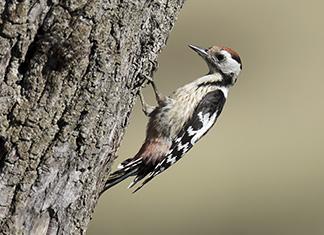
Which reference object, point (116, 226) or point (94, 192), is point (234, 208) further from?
point (94, 192)

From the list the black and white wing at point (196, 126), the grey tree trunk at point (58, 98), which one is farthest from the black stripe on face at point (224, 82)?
the grey tree trunk at point (58, 98)

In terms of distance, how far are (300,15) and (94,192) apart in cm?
1111

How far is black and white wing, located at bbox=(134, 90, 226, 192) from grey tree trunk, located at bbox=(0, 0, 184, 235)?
207cm

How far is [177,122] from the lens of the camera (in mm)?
6215

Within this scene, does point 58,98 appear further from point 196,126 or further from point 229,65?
point 229,65

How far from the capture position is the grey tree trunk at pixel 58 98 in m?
3.71

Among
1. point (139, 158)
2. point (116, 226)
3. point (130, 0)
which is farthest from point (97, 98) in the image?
point (116, 226)

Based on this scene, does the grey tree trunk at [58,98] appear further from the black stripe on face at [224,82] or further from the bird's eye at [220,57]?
the bird's eye at [220,57]

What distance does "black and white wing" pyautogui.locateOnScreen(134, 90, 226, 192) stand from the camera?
20.1 ft

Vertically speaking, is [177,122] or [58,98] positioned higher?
[177,122]

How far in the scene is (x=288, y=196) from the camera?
11.2 m

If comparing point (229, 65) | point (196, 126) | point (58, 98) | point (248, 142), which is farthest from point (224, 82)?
point (248, 142)

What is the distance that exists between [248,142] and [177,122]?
5.90 m

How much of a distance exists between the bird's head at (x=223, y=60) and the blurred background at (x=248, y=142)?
3.84 meters
